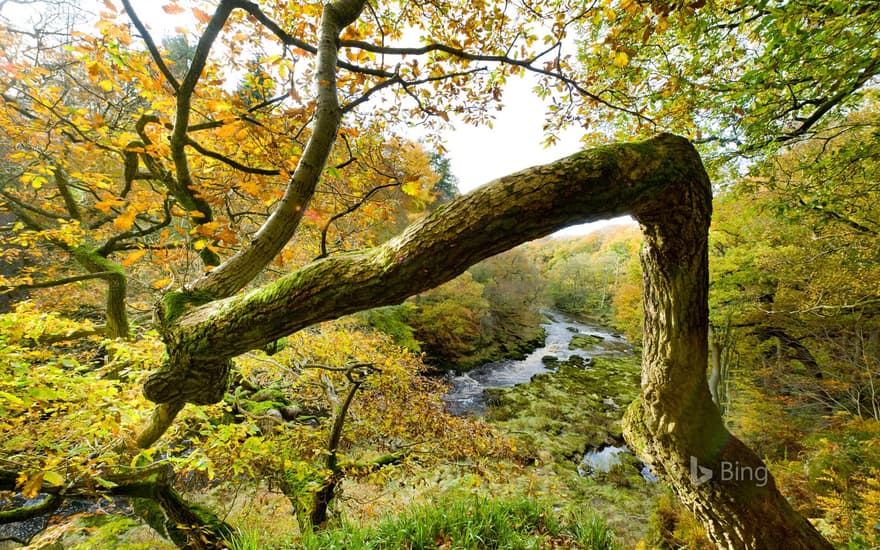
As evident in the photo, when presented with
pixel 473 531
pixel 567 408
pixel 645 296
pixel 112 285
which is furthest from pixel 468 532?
pixel 567 408

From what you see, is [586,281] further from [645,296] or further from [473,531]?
[645,296]

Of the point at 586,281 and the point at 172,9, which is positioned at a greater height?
the point at 172,9

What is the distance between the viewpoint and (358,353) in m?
6.12

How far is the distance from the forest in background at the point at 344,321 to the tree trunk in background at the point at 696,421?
156 centimetres

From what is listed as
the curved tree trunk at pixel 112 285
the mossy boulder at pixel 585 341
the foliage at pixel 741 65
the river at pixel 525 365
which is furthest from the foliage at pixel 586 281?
the curved tree trunk at pixel 112 285

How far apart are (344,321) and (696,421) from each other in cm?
878

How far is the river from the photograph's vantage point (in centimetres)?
1189

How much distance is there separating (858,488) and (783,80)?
6103 mm

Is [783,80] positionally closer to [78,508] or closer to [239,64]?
[239,64]

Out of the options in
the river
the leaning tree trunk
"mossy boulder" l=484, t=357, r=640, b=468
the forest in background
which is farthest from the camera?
the river

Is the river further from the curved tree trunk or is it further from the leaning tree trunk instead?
the leaning tree trunk

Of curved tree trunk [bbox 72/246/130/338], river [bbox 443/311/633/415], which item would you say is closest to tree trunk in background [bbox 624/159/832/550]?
curved tree trunk [bbox 72/246/130/338]

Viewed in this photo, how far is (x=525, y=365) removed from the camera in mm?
16422

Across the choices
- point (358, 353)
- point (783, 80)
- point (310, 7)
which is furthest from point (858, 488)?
point (310, 7)
